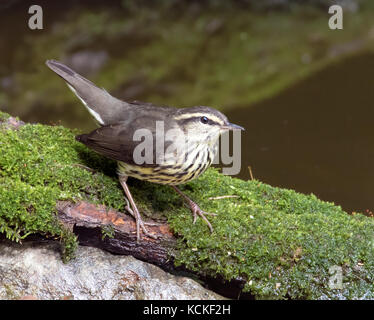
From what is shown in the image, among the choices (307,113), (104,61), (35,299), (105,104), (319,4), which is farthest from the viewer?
(319,4)

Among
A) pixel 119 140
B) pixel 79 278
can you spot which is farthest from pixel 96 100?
pixel 79 278

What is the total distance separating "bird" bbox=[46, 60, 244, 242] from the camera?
461 cm

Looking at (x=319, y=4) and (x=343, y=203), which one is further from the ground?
(x=319, y=4)

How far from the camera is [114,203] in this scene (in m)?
4.76

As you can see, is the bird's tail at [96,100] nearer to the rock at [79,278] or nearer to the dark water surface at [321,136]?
the rock at [79,278]

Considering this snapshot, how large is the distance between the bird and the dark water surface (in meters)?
2.80

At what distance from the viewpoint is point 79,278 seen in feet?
14.5

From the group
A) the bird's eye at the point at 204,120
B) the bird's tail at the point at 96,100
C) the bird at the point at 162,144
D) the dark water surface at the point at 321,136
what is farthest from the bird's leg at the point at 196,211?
the dark water surface at the point at 321,136

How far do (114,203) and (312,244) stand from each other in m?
1.78

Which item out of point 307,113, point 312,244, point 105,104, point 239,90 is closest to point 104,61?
point 239,90

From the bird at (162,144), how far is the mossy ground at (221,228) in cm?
20

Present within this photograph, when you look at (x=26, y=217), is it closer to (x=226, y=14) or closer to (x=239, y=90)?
(x=239, y=90)

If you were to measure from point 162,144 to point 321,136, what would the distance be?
16.0 feet

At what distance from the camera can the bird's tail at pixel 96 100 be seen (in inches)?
202
